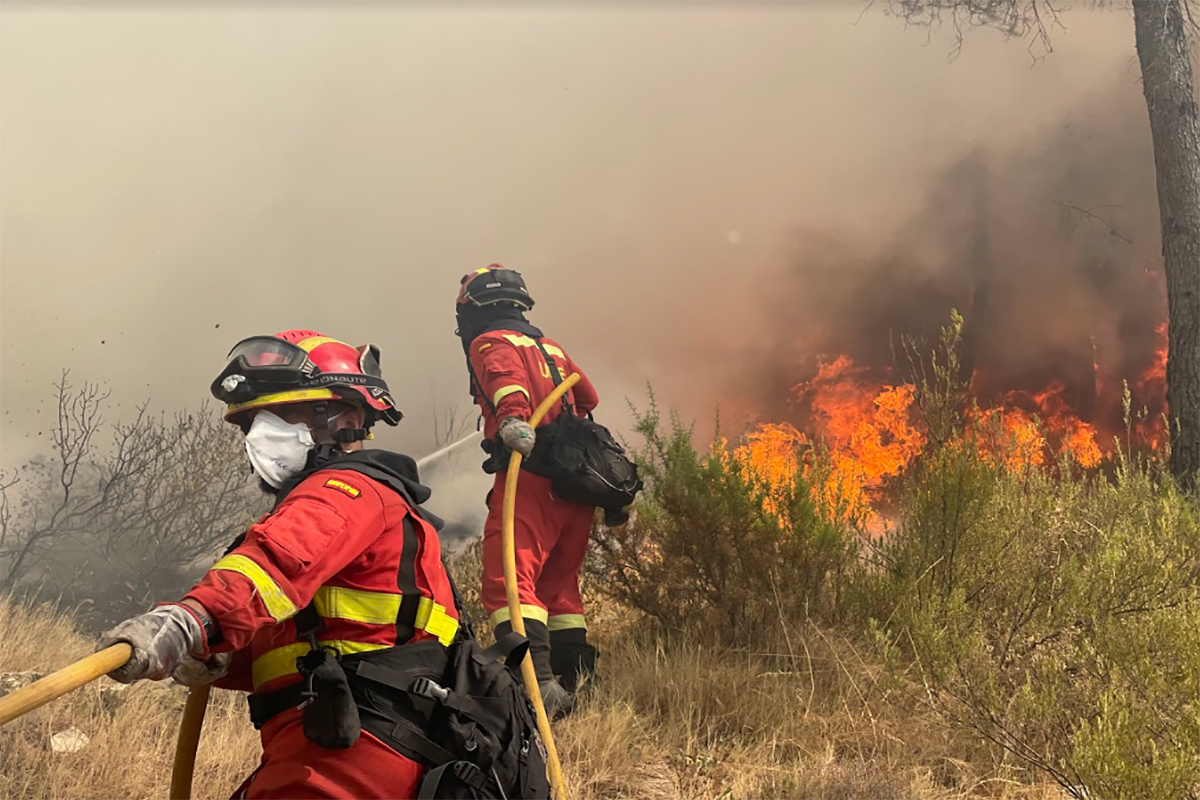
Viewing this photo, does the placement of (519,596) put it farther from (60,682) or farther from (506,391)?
(60,682)

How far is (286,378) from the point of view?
2434 millimetres

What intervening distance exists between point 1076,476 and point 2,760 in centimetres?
806

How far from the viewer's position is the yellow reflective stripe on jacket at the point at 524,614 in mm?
4266

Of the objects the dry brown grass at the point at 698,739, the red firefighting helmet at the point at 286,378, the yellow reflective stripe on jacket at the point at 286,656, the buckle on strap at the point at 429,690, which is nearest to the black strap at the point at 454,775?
the buckle on strap at the point at 429,690

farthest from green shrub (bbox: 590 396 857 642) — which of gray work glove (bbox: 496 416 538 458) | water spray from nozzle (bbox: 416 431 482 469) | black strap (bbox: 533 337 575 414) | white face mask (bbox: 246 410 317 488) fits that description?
water spray from nozzle (bbox: 416 431 482 469)

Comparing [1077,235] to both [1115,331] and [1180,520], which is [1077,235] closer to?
[1115,331]

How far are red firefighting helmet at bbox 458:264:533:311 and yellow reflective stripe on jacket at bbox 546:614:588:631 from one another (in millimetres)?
1837

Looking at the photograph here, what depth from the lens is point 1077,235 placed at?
10.9 m

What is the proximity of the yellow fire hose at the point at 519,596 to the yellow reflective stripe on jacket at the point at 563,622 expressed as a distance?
0.45 m

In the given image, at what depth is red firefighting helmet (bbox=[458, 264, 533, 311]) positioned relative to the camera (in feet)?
16.8

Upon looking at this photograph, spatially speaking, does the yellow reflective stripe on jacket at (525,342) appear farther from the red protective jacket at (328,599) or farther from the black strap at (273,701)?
the black strap at (273,701)

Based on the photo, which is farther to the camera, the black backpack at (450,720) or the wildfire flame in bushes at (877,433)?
the wildfire flame in bushes at (877,433)

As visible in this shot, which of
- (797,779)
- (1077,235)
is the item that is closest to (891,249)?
(1077,235)

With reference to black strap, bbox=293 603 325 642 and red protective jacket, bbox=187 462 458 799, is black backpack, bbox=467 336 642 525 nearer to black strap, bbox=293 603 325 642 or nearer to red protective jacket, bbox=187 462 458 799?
red protective jacket, bbox=187 462 458 799
